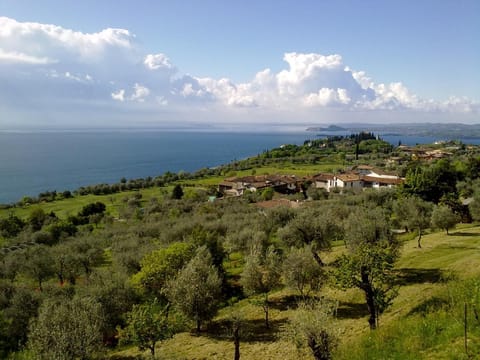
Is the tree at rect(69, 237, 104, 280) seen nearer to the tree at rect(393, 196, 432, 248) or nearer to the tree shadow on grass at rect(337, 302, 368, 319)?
the tree shadow on grass at rect(337, 302, 368, 319)

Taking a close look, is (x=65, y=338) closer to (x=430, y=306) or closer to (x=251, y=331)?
(x=251, y=331)

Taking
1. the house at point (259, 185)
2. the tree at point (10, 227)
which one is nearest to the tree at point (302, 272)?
the tree at point (10, 227)

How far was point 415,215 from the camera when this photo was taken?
34781mm

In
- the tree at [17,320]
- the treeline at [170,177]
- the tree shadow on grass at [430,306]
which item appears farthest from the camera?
the treeline at [170,177]

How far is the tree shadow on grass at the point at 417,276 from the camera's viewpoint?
22.1 m

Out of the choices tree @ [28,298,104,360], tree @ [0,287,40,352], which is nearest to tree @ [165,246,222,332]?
tree @ [28,298,104,360]

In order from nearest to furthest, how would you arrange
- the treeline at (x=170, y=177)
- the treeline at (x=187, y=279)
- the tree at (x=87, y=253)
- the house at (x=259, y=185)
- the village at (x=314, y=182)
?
the treeline at (x=187, y=279) → the tree at (x=87, y=253) → the village at (x=314, y=182) → the house at (x=259, y=185) → the treeline at (x=170, y=177)

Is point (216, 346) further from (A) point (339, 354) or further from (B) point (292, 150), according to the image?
(B) point (292, 150)

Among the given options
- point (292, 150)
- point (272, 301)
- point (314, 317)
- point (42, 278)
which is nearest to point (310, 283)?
point (272, 301)

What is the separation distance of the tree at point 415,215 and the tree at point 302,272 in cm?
1258

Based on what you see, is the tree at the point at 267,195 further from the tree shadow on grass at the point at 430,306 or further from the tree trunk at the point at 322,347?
the tree trunk at the point at 322,347

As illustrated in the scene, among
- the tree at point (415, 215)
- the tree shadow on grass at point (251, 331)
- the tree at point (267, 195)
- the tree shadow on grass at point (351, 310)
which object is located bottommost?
the tree at point (267, 195)

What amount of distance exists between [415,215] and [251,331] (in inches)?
855

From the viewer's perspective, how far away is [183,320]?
22578 millimetres
